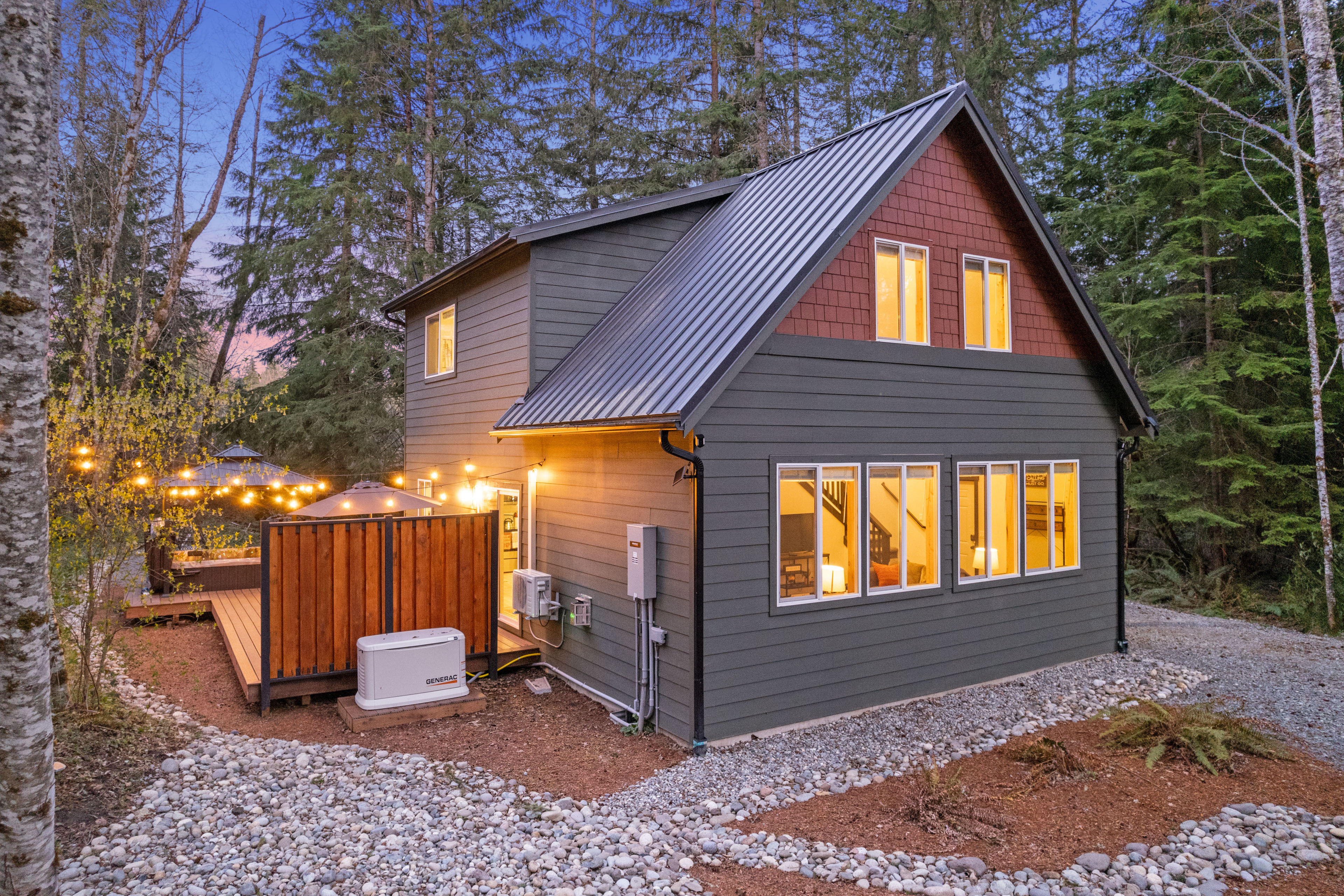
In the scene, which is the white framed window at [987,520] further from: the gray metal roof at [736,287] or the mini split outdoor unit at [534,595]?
→ the mini split outdoor unit at [534,595]

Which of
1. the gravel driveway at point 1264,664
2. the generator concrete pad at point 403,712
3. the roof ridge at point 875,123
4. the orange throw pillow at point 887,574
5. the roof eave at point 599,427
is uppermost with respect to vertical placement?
the roof ridge at point 875,123

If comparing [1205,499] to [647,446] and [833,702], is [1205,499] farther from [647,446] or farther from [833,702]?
[647,446]

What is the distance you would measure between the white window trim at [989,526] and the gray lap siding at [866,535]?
0.07 meters

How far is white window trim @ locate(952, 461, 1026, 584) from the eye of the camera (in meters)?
7.71

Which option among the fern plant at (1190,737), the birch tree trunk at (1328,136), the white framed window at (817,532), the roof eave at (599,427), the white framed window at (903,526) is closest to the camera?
the birch tree trunk at (1328,136)

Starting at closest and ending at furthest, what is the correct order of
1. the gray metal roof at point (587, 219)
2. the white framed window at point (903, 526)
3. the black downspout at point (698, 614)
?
the black downspout at point (698, 614) → the white framed window at point (903, 526) → the gray metal roof at point (587, 219)

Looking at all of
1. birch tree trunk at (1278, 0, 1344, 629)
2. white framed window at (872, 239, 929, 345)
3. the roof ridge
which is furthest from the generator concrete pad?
birch tree trunk at (1278, 0, 1344, 629)

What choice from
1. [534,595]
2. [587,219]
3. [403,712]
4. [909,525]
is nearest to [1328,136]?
[909,525]

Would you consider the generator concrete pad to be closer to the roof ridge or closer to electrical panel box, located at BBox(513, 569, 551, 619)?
electrical panel box, located at BBox(513, 569, 551, 619)

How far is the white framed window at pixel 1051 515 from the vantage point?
8.41m

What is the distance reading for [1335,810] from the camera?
5.11m

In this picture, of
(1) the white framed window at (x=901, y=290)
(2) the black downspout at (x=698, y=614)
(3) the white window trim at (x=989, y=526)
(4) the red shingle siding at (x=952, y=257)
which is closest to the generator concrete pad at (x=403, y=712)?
(2) the black downspout at (x=698, y=614)

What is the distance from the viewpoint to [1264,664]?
8.74 m

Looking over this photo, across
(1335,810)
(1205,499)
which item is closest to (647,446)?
(1335,810)
